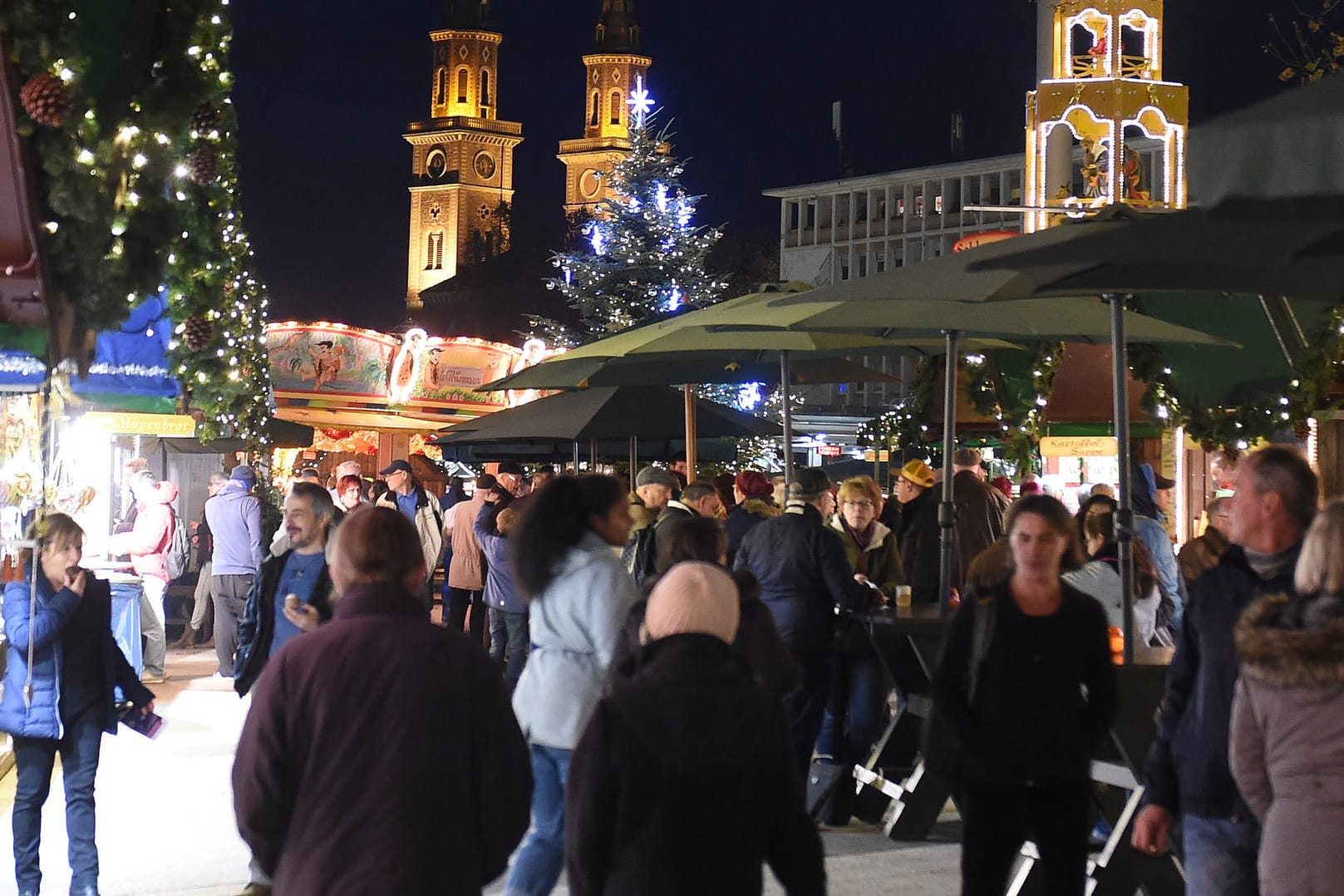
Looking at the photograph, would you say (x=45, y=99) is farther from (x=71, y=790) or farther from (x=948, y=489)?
(x=948, y=489)

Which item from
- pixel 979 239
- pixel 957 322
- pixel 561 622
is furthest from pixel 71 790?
pixel 979 239

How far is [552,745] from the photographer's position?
5.52 meters

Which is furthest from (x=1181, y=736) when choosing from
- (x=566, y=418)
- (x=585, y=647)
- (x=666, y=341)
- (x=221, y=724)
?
(x=566, y=418)

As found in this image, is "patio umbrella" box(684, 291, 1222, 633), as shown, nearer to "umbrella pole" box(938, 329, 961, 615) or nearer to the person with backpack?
"umbrella pole" box(938, 329, 961, 615)

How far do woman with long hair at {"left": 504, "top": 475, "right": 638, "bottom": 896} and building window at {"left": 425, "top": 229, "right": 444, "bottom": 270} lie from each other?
123518 mm

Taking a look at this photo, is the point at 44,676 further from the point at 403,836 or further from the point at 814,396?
the point at 814,396

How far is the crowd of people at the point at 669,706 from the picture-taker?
145 inches

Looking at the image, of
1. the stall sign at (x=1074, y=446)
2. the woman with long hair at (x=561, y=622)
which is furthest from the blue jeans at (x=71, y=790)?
the stall sign at (x=1074, y=446)

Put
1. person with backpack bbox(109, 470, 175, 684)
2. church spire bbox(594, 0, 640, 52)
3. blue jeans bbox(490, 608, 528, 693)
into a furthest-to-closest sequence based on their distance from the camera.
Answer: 1. church spire bbox(594, 0, 640, 52)
2. person with backpack bbox(109, 470, 175, 684)
3. blue jeans bbox(490, 608, 528, 693)

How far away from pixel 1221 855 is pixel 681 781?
159cm

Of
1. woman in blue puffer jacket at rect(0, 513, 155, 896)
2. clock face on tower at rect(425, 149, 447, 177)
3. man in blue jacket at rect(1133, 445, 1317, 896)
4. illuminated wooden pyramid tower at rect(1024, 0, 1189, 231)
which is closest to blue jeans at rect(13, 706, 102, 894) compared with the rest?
woman in blue puffer jacket at rect(0, 513, 155, 896)

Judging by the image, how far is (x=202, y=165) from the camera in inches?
421

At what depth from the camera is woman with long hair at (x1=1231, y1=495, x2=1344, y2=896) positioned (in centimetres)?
372

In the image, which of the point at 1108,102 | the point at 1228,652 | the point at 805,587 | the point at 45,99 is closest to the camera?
the point at 1228,652
